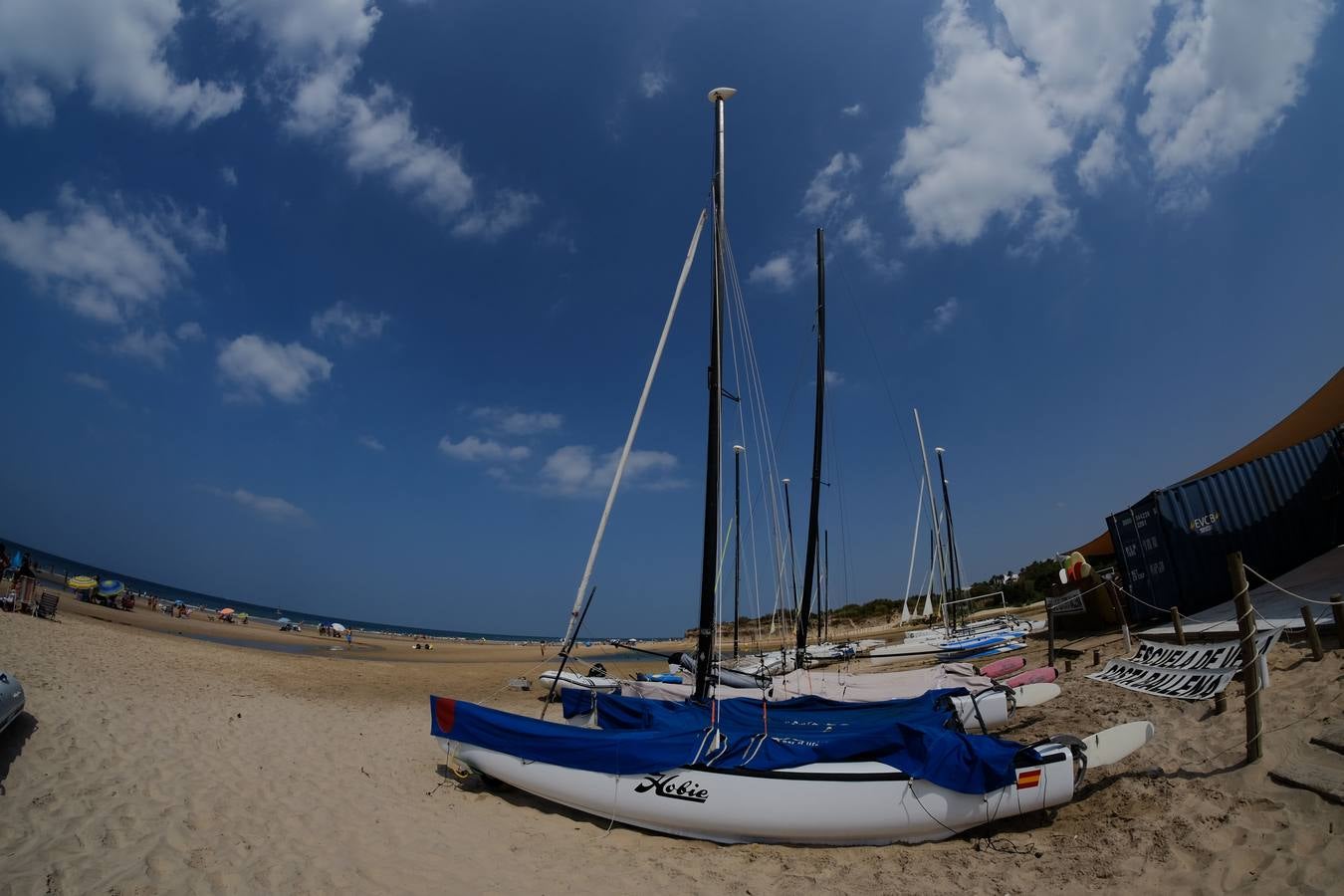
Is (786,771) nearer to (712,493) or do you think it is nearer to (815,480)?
(712,493)

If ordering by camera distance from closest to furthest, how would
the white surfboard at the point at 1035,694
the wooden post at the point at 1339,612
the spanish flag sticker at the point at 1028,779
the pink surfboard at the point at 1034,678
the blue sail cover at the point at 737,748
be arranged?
the spanish flag sticker at the point at 1028,779 < the blue sail cover at the point at 737,748 < the wooden post at the point at 1339,612 < the white surfboard at the point at 1035,694 < the pink surfboard at the point at 1034,678

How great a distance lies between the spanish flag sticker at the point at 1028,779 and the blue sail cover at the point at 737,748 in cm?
9

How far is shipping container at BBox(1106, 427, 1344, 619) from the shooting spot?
1370 centimetres

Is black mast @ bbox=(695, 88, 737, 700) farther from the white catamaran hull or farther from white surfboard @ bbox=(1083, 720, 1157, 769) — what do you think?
white surfboard @ bbox=(1083, 720, 1157, 769)

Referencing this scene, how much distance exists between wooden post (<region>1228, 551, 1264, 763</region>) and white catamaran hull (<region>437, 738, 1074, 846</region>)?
5.68 ft

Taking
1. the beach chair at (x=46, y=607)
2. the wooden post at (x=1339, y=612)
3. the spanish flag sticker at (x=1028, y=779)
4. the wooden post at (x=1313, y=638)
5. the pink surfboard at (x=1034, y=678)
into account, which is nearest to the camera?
the spanish flag sticker at (x=1028, y=779)

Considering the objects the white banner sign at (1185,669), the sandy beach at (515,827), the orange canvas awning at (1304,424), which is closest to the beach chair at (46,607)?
the sandy beach at (515,827)

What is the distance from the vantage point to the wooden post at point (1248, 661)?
6.05 metres

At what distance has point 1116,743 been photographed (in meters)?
6.80

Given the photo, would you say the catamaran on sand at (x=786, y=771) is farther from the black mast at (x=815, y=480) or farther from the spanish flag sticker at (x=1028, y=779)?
the black mast at (x=815, y=480)

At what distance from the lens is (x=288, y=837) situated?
6.65m

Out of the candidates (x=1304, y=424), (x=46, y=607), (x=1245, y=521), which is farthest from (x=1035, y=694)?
(x=46, y=607)

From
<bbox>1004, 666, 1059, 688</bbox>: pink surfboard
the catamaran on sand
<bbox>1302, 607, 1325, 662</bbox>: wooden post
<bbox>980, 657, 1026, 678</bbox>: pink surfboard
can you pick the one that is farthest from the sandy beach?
<bbox>980, 657, 1026, 678</bbox>: pink surfboard

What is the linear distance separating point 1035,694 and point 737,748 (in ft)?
21.2
